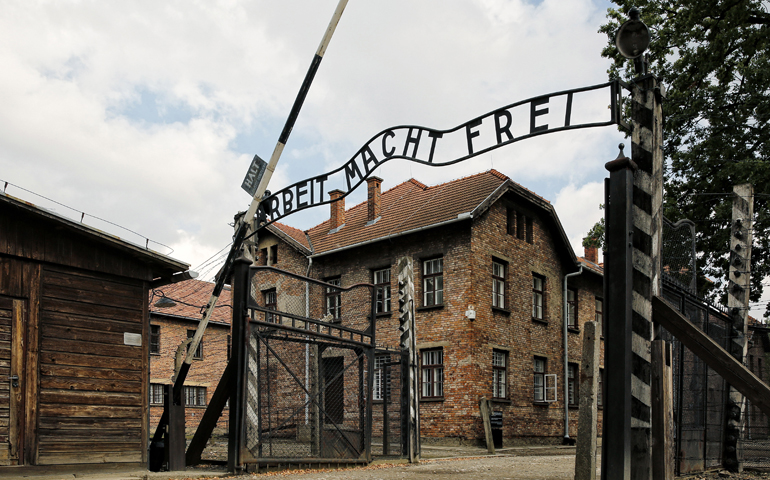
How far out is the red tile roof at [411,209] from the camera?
22.2 metres

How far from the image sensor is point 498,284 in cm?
2256

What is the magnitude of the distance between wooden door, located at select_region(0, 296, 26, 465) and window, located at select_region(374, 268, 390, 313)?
1449 centimetres

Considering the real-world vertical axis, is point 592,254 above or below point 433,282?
above

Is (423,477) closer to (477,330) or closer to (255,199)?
(255,199)

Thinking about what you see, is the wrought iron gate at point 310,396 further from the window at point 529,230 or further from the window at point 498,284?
the window at point 529,230

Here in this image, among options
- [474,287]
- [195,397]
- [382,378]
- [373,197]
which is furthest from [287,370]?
[195,397]

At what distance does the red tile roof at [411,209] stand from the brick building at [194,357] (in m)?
8.59

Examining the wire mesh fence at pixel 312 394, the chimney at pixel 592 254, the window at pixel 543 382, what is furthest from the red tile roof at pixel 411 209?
the chimney at pixel 592 254

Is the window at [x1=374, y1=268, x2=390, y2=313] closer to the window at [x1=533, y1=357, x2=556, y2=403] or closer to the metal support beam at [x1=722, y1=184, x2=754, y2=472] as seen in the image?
the window at [x1=533, y1=357, x2=556, y2=403]

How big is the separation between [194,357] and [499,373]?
679 inches

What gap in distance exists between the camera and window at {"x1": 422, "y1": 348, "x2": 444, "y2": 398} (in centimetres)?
2116

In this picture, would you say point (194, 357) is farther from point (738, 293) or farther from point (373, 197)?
point (738, 293)

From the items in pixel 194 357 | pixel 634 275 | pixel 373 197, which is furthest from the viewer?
pixel 194 357

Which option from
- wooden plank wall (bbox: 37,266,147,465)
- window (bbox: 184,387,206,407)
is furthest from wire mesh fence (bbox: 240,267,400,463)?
window (bbox: 184,387,206,407)
